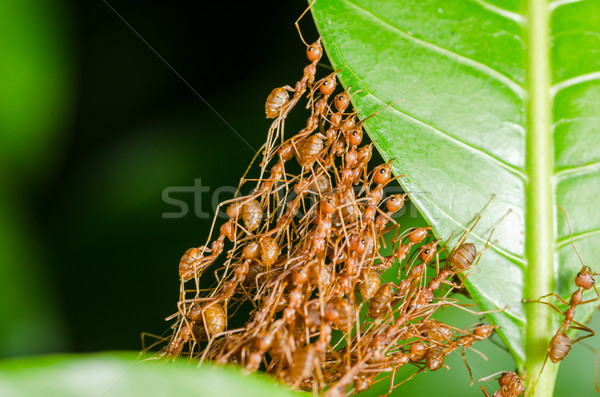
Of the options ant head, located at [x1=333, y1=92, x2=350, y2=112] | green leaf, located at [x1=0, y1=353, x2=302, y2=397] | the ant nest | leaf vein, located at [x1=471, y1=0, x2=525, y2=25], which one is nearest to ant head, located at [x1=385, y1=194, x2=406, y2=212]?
the ant nest

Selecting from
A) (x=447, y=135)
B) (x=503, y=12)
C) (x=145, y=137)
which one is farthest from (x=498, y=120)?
(x=145, y=137)

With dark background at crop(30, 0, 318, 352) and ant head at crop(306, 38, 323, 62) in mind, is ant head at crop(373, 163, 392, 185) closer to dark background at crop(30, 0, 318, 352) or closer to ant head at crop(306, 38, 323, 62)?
ant head at crop(306, 38, 323, 62)

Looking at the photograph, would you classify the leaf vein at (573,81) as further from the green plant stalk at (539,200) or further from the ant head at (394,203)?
the ant head at (394,203)

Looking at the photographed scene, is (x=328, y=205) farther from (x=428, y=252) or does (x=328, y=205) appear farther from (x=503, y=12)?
(x=503, y=12)

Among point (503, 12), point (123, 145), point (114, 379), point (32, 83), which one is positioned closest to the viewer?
point (114, 379)

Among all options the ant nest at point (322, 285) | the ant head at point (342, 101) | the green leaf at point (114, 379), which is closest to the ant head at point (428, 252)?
the ant nest at point (322, 285)

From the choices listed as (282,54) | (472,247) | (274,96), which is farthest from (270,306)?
(282,54)
